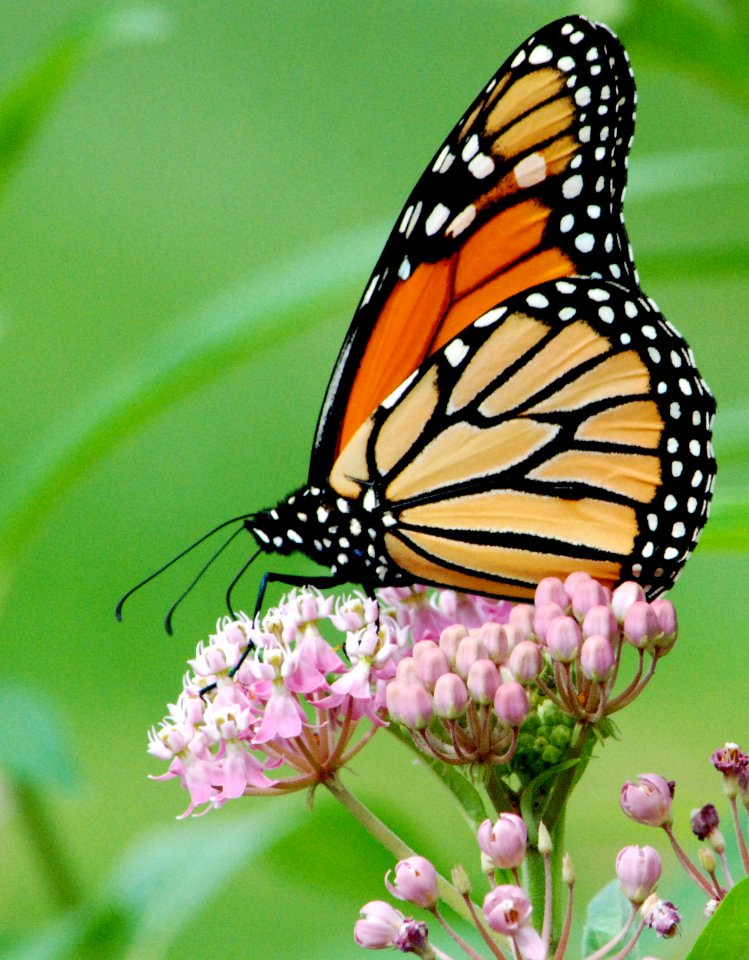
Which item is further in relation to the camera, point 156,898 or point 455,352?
point 156,898

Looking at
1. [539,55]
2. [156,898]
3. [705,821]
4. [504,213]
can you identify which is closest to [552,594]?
[705,821]

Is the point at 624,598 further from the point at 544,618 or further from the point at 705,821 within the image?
the point at 705,821

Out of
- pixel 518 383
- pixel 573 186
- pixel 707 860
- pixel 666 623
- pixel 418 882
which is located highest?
pixel 573 186

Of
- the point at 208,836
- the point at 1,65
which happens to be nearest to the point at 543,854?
the point at 208,836

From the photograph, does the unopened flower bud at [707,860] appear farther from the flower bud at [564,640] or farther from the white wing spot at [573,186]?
the white wing spot at [573,186]

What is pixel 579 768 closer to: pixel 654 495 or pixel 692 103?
pixel 654 495

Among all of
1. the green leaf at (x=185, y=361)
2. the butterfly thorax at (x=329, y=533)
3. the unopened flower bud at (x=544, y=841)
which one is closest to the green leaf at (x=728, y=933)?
the unopened flower bud at (x=544, y=841)

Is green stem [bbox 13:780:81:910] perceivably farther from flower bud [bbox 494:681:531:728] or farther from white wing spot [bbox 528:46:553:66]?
white wing spot [bbox 528:46:553:66]
